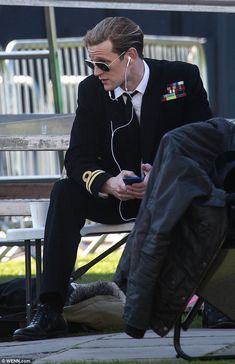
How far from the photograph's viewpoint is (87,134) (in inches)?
205

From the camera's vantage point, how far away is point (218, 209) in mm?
3611

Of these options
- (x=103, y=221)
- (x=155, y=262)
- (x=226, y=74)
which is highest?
(x=155, y=262)

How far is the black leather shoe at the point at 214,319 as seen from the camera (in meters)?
5.01

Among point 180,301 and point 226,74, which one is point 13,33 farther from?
point 180,301

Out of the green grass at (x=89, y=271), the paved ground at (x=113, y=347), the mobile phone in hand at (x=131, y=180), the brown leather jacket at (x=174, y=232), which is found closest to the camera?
the brown leather jacket at (x=174, y=232)

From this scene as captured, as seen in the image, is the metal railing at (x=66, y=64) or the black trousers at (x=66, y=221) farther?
the metal railing at (x=66, y=64)

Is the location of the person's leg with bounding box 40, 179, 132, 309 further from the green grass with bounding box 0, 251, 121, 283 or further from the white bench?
the green grass with bounding box 0, 251, 121, 283

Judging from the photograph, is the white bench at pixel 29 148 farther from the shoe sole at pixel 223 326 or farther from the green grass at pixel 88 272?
the green grass at pixel 88 272

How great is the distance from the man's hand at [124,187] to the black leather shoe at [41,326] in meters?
0.54

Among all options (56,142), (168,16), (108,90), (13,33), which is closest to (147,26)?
(168,16)

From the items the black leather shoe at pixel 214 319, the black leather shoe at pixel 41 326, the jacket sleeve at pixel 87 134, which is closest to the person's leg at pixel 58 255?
the black leather shoe at pixel 41 326

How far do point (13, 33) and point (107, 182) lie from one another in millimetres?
5577

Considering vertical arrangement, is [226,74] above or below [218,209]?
below

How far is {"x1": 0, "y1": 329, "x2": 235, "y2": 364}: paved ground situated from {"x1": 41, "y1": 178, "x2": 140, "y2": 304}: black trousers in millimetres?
254
